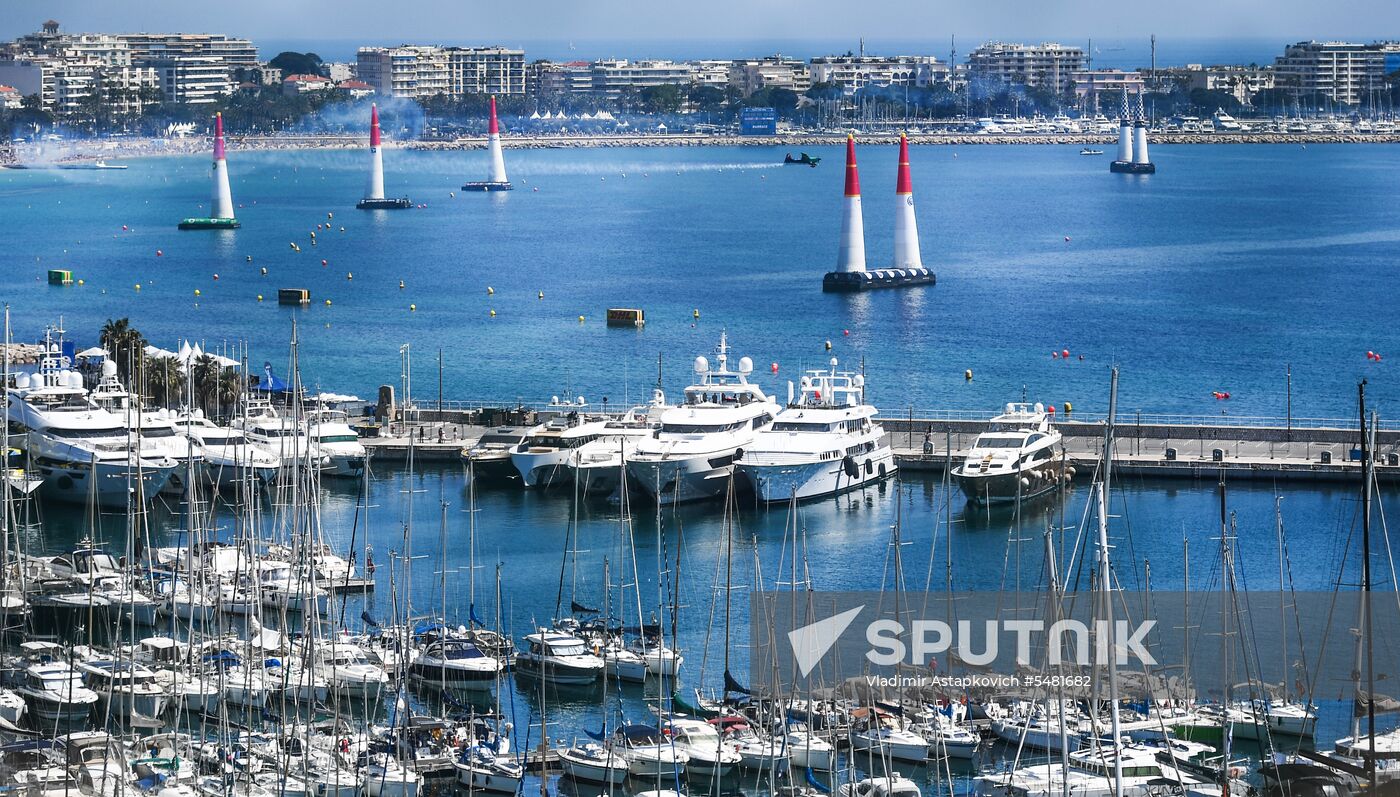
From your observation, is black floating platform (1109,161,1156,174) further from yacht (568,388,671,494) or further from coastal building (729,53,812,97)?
yacht (568,388,671,494)

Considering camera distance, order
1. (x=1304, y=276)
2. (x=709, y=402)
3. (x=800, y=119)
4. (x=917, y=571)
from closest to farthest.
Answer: (x=917, y=571) → (x=709, y=402) → (x=1304, y=276) → (x=800, y=119)

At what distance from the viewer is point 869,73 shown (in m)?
→ 192

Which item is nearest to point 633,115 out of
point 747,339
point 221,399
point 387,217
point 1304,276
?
point 387,217

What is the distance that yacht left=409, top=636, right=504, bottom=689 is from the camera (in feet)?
73.0

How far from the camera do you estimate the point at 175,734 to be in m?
19.2

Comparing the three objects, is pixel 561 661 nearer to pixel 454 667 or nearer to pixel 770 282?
pixel 454 667

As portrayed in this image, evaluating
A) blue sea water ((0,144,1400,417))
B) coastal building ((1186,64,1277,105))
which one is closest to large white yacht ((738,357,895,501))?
blue sea water ((0,144,1400,417))

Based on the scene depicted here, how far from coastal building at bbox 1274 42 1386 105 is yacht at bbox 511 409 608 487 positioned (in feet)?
488

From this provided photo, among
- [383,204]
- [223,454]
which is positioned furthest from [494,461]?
[383,204]

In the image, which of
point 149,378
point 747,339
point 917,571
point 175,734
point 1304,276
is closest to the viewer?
point 175,734

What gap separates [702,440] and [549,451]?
2168 millimetres

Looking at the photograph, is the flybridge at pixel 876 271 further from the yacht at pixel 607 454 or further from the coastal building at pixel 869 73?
the coastal building at pixel 869 73

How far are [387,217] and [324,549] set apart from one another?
64983 millimetres

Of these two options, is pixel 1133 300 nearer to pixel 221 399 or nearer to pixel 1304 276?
Result: pixel 1304 276
